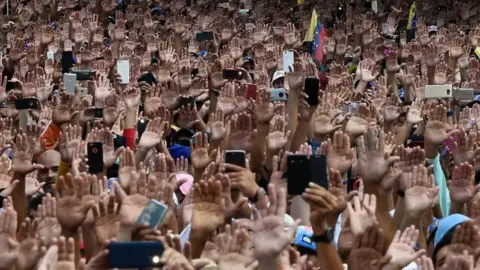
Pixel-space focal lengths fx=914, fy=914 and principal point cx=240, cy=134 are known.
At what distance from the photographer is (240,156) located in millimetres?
4277

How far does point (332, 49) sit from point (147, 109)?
412 cm

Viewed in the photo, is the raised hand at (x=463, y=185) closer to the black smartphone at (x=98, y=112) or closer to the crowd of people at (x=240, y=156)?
the crowd of people at (x=240, y=156)

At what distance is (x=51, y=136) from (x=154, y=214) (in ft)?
9.99

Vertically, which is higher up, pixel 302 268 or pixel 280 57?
pixel 280 57

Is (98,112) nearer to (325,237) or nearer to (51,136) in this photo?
(51,136)

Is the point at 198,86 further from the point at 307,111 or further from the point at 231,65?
the point at 307,111

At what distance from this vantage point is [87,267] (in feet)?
9.51

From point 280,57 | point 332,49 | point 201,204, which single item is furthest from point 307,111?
point 332,49

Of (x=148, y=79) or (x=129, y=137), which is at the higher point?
(x=148, y=79)

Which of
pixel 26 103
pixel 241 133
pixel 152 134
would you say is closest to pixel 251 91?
pixel 241 133

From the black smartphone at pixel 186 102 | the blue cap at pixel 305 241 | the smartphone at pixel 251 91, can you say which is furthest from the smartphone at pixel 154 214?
the black smartphone at pixel 186 102

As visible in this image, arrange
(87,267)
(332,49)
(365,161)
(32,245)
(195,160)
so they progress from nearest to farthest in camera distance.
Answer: (87,267) → (32,245) → (365,161) → (195,160) → (332,49)

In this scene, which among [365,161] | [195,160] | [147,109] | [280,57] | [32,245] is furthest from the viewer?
[280,57]

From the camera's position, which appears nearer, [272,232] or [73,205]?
[272,232]
